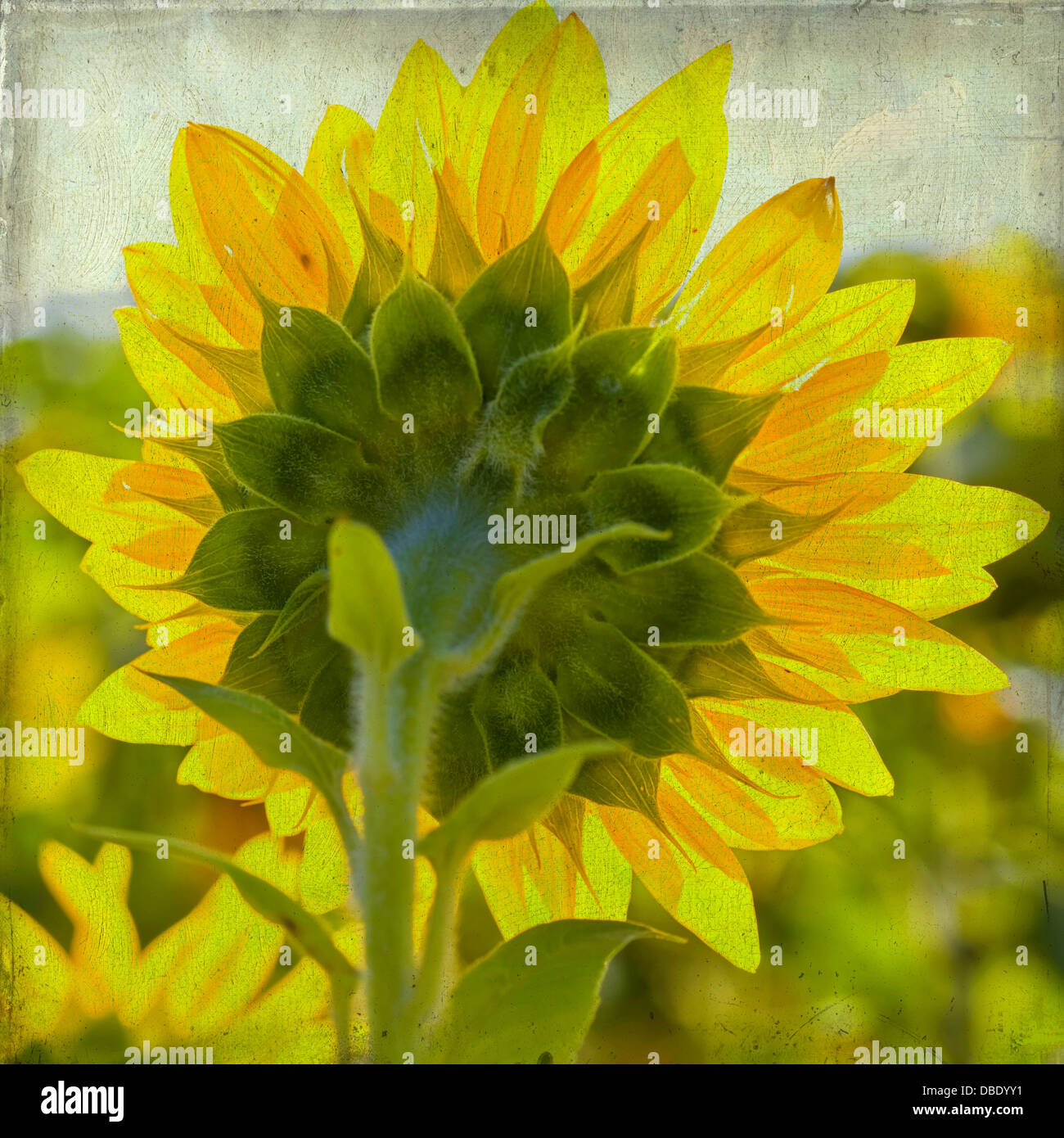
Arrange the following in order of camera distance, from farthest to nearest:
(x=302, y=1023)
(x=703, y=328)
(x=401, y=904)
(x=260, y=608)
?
(x=302, y=1023)
(x=703, y=328)
(x=260, y=608)
(x=401, y=904)

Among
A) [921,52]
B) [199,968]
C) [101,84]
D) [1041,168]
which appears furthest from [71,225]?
[1041,168]

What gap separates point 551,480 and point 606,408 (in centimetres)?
6

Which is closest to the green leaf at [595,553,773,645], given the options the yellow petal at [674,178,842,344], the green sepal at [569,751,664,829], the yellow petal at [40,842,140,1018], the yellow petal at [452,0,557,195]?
the green sepal at [569,751,664,829]

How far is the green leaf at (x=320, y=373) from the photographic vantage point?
0.67 metres

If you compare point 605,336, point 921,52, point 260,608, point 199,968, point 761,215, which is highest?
point 921,52

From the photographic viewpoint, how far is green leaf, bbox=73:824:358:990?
0.57m

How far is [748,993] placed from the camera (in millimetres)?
1015

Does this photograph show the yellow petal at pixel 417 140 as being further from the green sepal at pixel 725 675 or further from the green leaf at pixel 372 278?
the green sepal at pixel 725 675

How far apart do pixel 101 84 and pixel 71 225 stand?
0.49ft

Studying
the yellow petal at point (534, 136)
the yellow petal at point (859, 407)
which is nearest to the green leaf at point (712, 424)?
the yellow petal at point (859, 407)

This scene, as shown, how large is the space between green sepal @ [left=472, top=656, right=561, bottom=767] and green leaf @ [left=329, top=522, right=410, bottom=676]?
140 millimetres

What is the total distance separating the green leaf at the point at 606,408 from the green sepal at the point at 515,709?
13 cm

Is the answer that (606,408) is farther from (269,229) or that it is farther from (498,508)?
(269,229)
